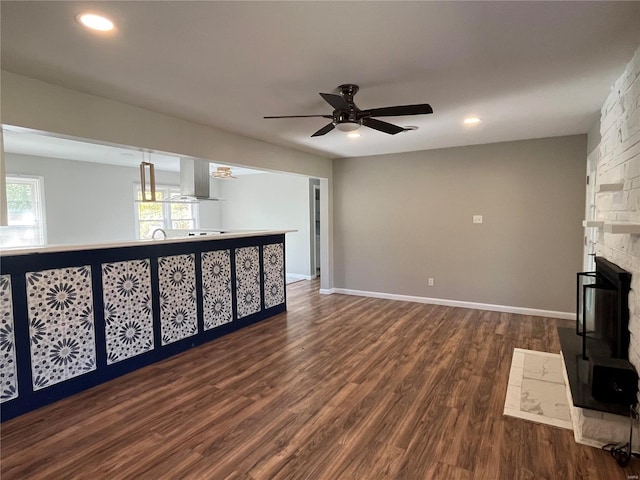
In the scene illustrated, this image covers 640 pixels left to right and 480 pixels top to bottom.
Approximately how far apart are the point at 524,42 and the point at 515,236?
3387 mm

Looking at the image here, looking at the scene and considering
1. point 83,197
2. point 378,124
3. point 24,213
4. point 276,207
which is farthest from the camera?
point 276,207

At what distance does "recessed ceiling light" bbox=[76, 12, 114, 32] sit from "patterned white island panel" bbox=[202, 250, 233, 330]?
2403 millimetres

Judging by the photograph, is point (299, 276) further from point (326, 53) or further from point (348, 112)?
point (326, 53)

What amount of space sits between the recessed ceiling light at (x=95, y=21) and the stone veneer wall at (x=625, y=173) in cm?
294

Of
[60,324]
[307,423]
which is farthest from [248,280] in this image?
[307,423]

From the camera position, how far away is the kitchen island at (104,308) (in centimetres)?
249

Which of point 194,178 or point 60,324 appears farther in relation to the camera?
point 194,178

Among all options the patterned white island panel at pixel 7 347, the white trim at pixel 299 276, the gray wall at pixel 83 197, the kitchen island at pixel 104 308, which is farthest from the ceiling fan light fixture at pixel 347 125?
the gray wall at pixel 83 197

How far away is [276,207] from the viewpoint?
26.6 ft

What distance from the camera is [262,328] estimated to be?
443 cm

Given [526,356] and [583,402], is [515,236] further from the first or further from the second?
[583,402]

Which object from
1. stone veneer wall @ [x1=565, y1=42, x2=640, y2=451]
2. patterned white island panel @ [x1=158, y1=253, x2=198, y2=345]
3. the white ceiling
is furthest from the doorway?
stone veneer wall @ [x1=565, y1=42, x2=640, y2=451]

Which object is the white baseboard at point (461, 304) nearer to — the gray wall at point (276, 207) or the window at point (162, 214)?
the gray wall at point (276, 207)

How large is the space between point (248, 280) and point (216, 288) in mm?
549
